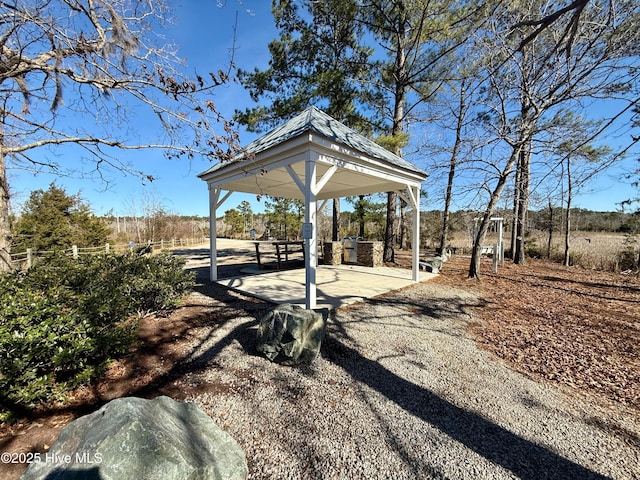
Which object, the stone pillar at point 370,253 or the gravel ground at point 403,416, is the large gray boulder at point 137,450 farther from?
the stone pillar at point 370,253

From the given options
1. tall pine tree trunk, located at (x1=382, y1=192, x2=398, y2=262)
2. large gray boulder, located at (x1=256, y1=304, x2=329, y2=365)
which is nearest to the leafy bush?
large gray boulder, located at (x1=256, y1=304, x2=329, y2=365)

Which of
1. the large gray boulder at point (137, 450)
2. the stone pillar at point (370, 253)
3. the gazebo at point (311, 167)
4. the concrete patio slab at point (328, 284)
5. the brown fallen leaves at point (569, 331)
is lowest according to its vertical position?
the brown fallen leaves at point (569, 331)

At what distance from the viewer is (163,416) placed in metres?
1.53

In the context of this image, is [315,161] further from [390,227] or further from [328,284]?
[390,227]

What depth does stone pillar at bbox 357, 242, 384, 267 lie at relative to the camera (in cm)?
906

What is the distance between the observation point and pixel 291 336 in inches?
114

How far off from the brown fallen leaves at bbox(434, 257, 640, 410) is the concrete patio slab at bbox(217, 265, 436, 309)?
1.84m

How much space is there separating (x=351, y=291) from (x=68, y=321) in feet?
15.2

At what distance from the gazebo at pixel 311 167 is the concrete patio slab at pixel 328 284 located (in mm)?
726

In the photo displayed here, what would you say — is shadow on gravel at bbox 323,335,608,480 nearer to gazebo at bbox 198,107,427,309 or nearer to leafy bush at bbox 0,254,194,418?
gazebo at bbox 198,107,427,309

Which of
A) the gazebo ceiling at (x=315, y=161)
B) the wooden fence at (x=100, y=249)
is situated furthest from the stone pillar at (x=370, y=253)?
the wooden fence at (x=100, y=249)

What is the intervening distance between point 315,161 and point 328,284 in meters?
3.41

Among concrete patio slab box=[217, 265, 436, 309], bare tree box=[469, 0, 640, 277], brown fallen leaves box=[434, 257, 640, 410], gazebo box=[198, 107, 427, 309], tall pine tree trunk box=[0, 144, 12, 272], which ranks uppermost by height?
bare tree box=[469, 0, 640, 277]

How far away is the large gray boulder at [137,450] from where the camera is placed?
1162 millimetres
